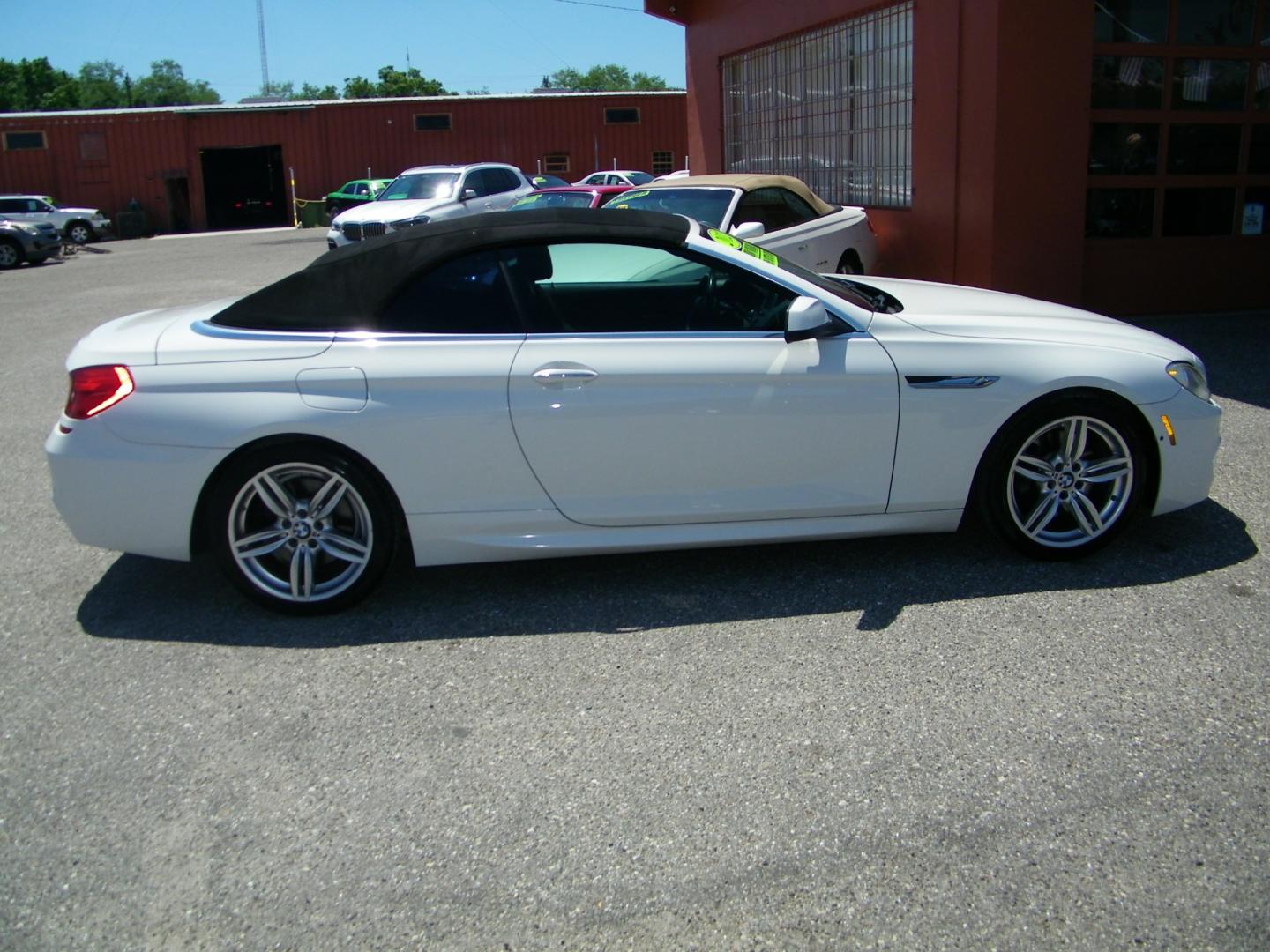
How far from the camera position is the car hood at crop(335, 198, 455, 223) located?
61.2 feet

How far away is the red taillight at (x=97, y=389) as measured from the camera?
422 centimetres

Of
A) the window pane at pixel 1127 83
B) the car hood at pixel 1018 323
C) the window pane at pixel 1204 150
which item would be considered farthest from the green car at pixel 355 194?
the car hood at pixel 1018 323

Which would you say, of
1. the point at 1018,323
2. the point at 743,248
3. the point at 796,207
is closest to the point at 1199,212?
the point at 796,207

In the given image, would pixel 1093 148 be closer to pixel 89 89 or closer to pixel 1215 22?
pixel 1215 22

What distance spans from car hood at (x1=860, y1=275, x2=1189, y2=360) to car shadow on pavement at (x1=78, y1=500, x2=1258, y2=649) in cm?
85

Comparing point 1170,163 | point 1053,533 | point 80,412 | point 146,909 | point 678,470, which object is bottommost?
point 146,909

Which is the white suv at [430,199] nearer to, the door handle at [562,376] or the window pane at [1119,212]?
the window pane at [1119,212]

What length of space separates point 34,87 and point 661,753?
337ft

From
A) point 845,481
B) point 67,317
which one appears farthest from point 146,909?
point 67,317

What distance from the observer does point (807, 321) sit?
4254 mm

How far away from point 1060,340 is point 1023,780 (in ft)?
6.88

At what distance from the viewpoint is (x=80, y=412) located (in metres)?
4.24

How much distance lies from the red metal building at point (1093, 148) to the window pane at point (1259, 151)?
0.05 feet

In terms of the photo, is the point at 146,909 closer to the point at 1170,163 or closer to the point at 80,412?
the point at 80,412
